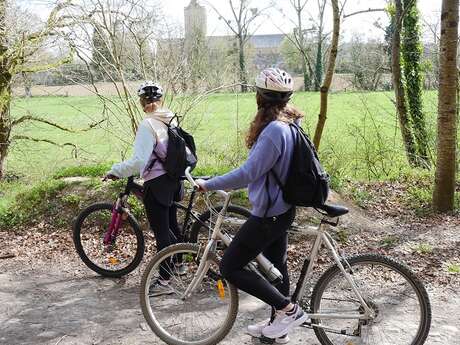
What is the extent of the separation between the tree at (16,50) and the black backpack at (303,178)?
649 centimetres

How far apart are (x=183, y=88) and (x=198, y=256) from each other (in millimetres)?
5641

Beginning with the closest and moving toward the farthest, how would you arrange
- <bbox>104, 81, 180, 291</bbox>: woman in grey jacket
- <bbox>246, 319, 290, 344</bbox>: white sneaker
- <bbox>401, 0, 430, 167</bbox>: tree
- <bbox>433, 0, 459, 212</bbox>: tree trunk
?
<bbox>246, 319, 290, 344</bbox>: white sneaker < <bbox>104, 81, 180, 291</bbox>: woman in grey jacket < <bbox>433, 0, 459, 212</bbox>: tree trunk < <bbox>401, 0, 430, 167</bbox>: tree

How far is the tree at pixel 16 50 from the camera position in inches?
355

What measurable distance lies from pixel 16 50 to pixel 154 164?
21.1 ft

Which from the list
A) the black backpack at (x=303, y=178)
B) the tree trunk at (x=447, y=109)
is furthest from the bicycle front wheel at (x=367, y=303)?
the tree trunk at (x=447, y=109)

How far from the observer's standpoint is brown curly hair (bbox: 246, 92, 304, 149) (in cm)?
320

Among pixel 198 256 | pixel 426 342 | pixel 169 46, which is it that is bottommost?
pixel 426 342

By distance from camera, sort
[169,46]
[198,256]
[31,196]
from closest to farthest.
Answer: [198,256]
[31,196]
[169,46]

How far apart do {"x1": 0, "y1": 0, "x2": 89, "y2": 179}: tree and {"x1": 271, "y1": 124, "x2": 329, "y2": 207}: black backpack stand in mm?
6495

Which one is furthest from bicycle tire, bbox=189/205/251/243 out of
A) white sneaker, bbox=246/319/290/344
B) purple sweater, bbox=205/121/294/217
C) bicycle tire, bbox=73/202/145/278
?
purple sweater, bbox=205/121/294/217

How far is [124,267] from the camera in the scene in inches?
202

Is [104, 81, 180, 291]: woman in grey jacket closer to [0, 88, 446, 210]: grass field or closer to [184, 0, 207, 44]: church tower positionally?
[0, 88, 446, 210]: grass field

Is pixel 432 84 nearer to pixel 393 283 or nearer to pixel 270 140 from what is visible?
pixel 393 283

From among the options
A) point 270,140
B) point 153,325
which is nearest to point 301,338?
point 153,325
